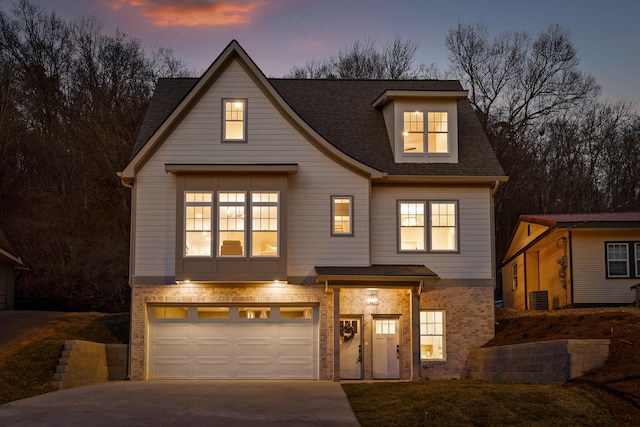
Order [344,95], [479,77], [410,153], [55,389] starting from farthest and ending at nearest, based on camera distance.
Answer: [479,77], [344,95], [410,153], [55,389]

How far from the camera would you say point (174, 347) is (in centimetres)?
2767

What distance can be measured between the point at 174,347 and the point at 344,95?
37.0 feet

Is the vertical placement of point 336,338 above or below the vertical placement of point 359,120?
below

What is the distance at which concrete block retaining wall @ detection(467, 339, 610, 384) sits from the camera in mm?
19672

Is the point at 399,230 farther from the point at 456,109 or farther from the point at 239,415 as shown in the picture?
the point at 239,415

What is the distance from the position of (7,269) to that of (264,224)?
19.1 meters

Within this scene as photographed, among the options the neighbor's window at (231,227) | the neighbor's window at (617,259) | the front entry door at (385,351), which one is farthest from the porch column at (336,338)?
the neighbor's window at (617,259)

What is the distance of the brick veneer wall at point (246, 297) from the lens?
2747 centimetres

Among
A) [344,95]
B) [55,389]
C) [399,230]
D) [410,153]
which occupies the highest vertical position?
[344,95]

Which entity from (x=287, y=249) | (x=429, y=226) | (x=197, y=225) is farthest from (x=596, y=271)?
(x=197, y=225)

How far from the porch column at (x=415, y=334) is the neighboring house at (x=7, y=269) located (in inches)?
793

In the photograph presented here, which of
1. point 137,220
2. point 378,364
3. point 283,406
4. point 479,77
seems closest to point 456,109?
point 378,364

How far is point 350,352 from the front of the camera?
1109 inches

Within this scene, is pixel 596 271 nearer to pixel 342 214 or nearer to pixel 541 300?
pixel 541 300
